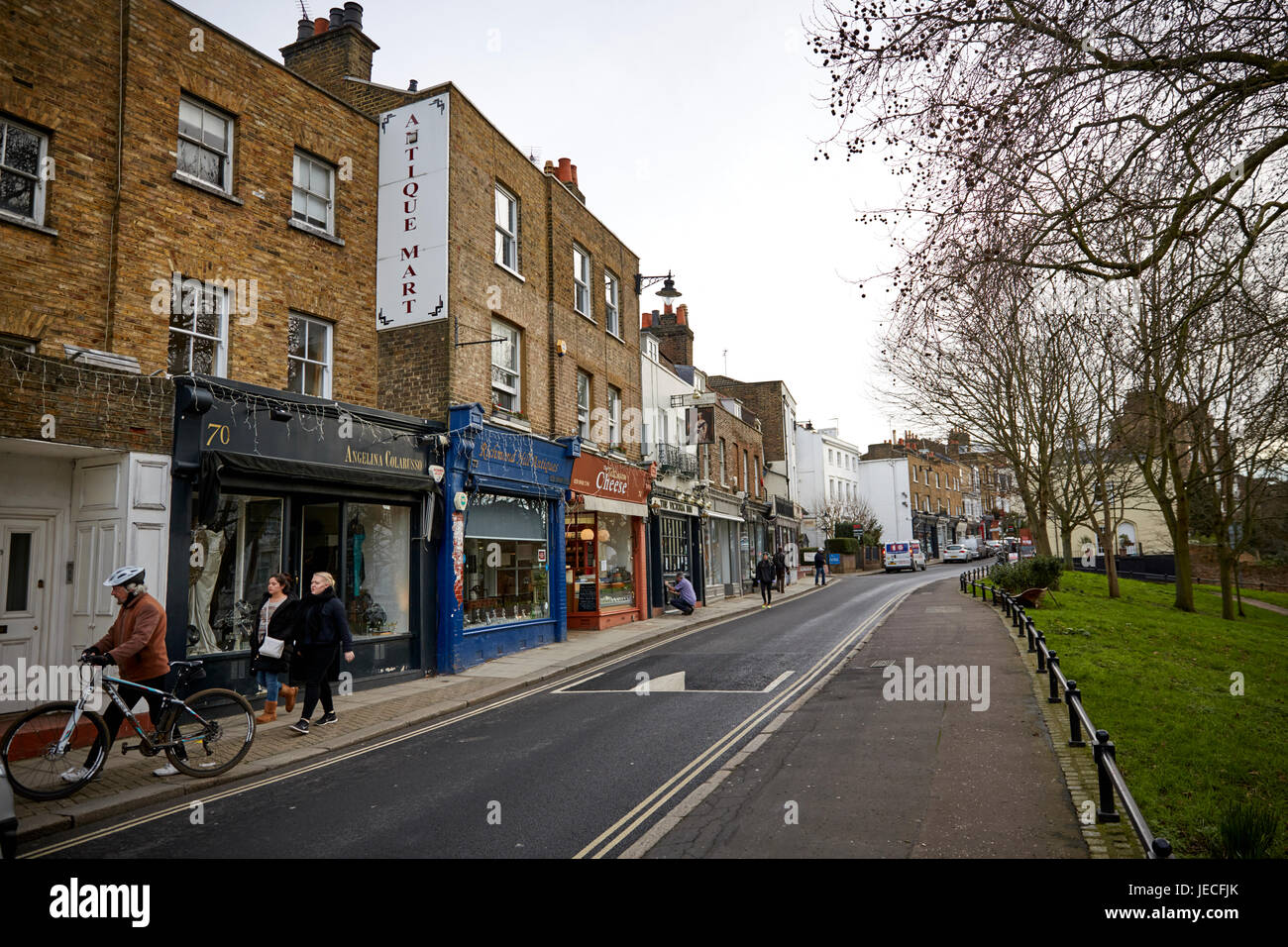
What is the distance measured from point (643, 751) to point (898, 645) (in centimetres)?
837

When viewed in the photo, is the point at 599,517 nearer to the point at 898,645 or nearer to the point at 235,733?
the point at 898,645

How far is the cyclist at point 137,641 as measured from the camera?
7.74m

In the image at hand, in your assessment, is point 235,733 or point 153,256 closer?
point 235,733

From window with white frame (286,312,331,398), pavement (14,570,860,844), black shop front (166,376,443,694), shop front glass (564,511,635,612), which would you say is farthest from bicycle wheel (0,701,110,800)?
shop front glass (564,511,635,612)

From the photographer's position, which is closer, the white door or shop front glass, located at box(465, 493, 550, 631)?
the white door

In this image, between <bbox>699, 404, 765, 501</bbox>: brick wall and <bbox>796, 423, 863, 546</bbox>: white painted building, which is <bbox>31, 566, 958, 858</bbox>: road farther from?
<bbox>796, 423, 863, 546</bbox>: white painted building

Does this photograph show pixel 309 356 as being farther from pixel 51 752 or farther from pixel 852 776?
pixel 852 776

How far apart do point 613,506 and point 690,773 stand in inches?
562

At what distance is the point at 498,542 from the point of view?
53.5 feet

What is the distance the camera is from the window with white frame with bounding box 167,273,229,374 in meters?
11.1

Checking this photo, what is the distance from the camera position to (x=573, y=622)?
2070 cm

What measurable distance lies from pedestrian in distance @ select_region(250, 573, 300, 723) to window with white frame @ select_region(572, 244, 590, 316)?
12.1m
